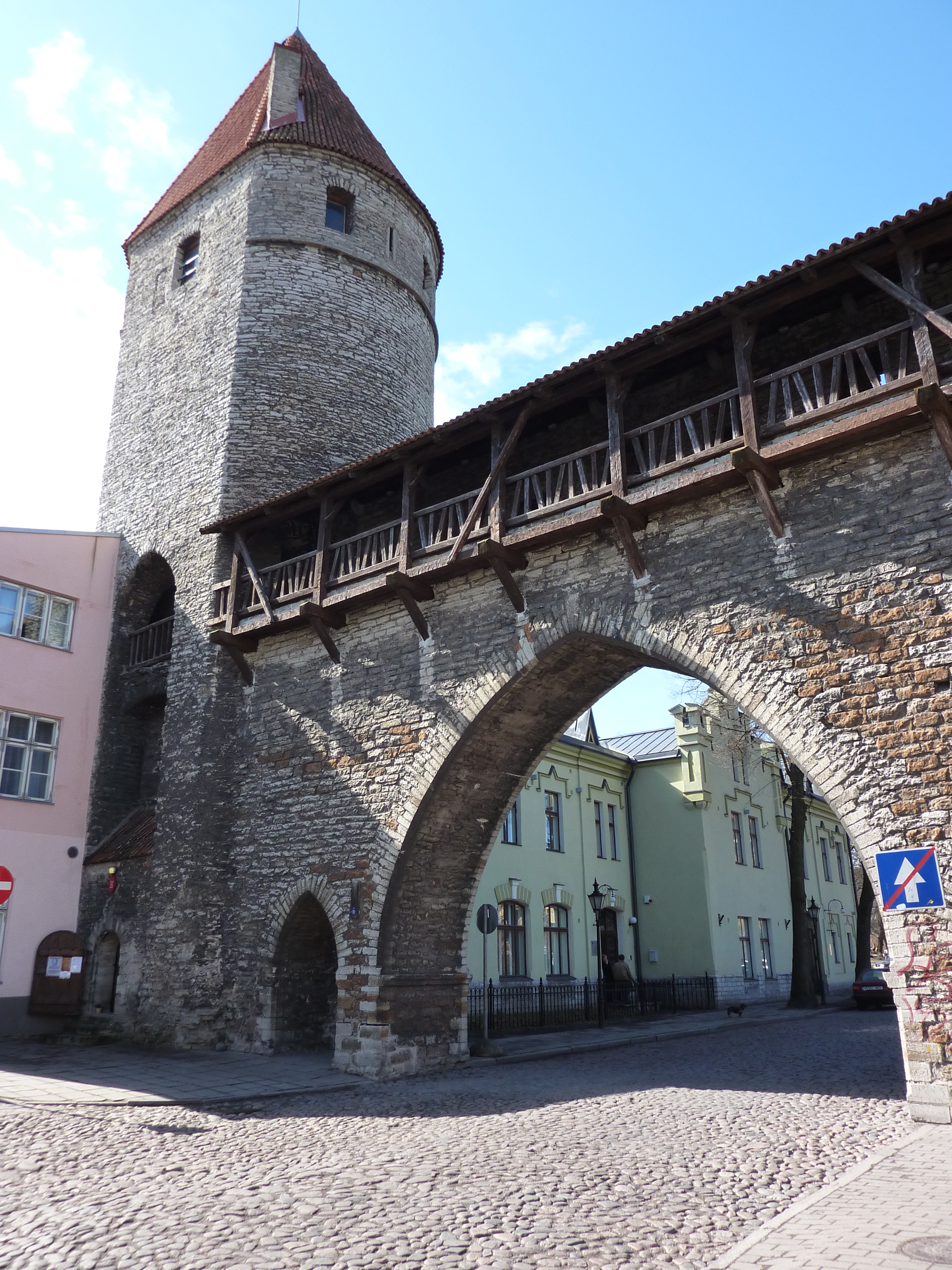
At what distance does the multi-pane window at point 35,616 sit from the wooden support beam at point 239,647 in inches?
131

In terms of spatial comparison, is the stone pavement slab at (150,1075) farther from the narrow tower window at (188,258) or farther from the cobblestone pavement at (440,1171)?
the narrow tower window at (188,258)

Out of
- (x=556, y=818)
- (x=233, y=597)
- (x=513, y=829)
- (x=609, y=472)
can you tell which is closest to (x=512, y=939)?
(x=513, y=829)

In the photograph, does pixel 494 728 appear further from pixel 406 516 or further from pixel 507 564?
pixel 406 516

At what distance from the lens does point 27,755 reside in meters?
16.0

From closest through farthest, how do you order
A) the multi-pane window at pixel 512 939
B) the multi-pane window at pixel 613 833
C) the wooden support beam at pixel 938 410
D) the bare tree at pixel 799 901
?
the wooden support beam at pixel 938 410
the multi-pane window at pixel 512 939
the bare tree at pixel 799 901
the multi-pane window at pixel 613 833

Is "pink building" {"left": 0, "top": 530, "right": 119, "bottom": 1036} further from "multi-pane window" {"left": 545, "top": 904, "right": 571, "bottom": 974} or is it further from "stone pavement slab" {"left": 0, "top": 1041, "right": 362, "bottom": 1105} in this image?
"multi-pane window" {"left": 545, "top": 904, "right": 571, "bottom": 974}

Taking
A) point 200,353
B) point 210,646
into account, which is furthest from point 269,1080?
point 200,353

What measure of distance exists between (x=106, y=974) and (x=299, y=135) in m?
15.8

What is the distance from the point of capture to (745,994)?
27.1 metres

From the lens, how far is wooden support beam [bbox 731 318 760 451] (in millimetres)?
9867

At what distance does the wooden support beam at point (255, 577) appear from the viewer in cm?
1446

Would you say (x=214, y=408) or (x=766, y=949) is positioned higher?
(x=214, y=408)

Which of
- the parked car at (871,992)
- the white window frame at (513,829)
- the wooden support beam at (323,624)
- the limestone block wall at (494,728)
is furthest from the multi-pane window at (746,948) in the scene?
the wooden support beam at (323,624)

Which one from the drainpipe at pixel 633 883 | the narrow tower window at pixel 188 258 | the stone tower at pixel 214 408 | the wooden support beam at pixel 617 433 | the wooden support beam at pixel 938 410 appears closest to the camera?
the wooden support beam at pixel 938 410
